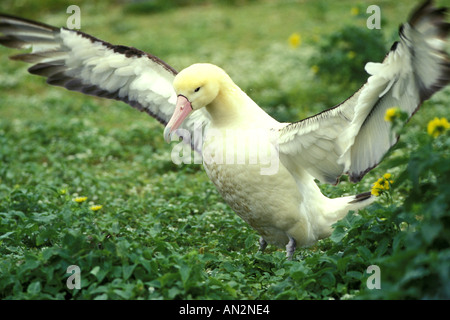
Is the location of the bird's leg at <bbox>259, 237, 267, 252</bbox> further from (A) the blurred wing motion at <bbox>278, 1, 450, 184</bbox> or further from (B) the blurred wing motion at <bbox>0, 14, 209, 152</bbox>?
(B) the blurred wing motion at <bbox>0, 14, 209, 152</bbox>

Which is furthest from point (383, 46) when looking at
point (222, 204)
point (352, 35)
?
point (222, 204)

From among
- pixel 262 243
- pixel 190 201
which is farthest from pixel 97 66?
pixel 262 243

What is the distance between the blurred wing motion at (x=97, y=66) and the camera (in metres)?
4.53

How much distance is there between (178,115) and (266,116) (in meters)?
0.64

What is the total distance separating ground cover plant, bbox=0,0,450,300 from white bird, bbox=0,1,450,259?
25 cm

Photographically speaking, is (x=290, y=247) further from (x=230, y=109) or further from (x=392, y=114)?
(x=392, y=114)

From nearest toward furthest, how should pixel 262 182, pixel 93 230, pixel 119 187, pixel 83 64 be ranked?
1. pixel 93 230
2. pixel 262 182
3. pixel 83 64
4. pixel 119 187

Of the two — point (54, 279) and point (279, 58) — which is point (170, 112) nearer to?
point (54, 279)

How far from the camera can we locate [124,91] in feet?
15.9

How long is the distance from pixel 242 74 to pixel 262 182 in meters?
5.84

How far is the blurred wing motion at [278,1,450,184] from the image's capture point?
3016mm

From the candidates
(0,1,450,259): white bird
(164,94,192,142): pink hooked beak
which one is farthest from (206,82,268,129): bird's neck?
(164,94,192,142): pink hooked beak

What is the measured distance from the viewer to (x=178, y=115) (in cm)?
391

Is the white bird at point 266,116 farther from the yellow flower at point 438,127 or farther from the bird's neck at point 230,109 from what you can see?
the yellow flower at point 438,127
